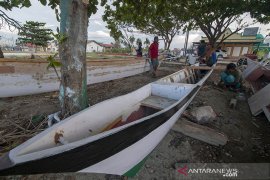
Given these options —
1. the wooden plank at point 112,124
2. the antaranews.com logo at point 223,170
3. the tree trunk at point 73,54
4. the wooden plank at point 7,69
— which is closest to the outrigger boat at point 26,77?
the wooden plank at point 7,69

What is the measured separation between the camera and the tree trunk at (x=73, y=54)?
114 inches

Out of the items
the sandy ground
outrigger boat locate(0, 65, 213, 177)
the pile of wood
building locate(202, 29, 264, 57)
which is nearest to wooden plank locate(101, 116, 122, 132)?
outrigger boat locate(0, 65, 213, 177)

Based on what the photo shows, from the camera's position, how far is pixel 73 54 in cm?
305

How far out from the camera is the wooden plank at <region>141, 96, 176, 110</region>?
12.1ft

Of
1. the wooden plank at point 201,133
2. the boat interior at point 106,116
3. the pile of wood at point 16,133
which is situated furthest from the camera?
the wooden plank at point 201,133

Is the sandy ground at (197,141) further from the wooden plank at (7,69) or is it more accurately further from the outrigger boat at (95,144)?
the wooden plank at (7,69)

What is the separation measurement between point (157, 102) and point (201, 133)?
1.16 metres

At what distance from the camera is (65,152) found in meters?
1.59

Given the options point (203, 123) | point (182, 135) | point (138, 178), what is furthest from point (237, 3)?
point (138, 178)

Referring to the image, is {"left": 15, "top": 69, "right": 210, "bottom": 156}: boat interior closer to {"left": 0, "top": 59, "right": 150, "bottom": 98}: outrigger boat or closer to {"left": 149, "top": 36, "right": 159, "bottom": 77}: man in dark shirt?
{"left": 0, "top": 59, "right": 150, "bottom": 98}: outrigger boat

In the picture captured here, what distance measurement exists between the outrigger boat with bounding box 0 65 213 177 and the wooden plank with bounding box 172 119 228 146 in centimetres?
59

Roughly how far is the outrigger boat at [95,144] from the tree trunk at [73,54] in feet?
2.65

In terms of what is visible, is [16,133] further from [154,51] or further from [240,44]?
[240,44]

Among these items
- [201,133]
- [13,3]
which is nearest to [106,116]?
[201,133]
